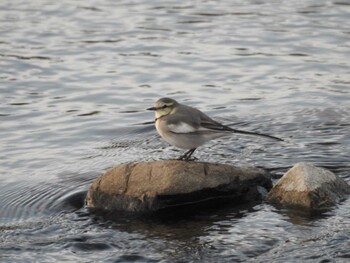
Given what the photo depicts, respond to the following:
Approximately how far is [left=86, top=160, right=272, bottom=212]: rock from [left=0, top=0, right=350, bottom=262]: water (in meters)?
0.20

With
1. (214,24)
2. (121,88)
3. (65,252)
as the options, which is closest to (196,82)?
(121,88)

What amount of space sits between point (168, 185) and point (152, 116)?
456 centimetres

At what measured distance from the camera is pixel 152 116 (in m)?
15.0

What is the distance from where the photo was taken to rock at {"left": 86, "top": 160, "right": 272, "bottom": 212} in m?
10.6

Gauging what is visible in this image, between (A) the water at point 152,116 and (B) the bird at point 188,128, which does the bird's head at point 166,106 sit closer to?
(B) the bird at point 188,128

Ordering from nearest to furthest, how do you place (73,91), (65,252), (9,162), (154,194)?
(65,252) → (154,194) → (9,162) → (73,91)

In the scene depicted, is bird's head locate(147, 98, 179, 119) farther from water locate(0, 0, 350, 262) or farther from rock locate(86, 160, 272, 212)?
water locate(0, 0, 350, 262)

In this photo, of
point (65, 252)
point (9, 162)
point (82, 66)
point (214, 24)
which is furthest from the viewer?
point (214, 24)

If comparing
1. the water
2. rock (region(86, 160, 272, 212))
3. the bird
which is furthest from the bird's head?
the water

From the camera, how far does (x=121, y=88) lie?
16.3 metres

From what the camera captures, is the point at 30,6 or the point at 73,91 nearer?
the point at 73,91

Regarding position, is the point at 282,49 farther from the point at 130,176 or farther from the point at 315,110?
the point at 130,176

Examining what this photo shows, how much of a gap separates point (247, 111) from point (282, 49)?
372cm

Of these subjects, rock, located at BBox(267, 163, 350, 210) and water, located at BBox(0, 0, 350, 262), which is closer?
water, located at BBox(0, 0, 350, 262)
